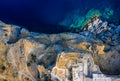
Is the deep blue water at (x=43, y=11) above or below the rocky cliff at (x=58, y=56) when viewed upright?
above

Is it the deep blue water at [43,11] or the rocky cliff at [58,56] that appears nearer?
the rocky cliff at [58,56]

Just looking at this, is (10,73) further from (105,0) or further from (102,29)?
(105,0)

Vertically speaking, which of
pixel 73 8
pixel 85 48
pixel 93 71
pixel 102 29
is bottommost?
pixel 93 71

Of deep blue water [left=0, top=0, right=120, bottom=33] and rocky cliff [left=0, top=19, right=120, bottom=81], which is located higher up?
deep blue water [left=0, top=0, right=120, bottom=33]

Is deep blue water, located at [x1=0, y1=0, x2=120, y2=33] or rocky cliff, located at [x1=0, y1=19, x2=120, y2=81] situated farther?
deep blue water, located at [x1=0, y1=0, x2=120, y2=33]

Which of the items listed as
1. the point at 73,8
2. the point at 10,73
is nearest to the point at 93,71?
the point at 10,73
